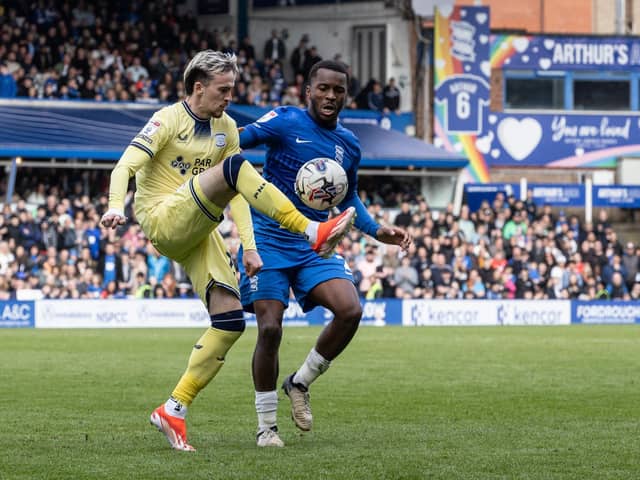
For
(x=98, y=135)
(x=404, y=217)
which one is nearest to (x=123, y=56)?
(x=98, y=135)

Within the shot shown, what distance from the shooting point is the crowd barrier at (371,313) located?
88.3ft

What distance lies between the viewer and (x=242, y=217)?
834 cm

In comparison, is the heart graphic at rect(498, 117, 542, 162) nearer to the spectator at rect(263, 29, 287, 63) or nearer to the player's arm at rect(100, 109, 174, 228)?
the spectator at rect(263, 29, 287, 63)

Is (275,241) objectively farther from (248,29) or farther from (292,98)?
(248,29)

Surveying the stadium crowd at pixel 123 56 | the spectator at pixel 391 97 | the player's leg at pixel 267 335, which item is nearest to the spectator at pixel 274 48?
the stadium crowd at pixel 123 56

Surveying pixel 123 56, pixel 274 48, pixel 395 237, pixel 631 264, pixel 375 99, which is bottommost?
pixel 631 264

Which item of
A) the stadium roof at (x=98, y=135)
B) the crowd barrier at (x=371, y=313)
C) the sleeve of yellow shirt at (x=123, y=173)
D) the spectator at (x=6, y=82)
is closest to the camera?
the sleeve of yellow shirt at (x=123, y=173)

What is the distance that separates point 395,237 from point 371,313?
20.1m

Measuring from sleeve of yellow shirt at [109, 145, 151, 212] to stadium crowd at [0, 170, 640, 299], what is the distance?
16293 mm

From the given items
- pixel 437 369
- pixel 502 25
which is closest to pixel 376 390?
pixel 437 369

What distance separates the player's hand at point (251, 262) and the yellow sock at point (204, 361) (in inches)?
30.4

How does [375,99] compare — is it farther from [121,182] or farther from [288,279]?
[121,182]

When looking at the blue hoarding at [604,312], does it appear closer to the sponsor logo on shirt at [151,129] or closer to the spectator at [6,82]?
the spectator at [6,82]

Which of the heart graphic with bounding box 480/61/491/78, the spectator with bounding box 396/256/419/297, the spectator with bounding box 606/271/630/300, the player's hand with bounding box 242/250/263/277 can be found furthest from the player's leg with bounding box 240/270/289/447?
the heart graphic with bounding box 480/61/491/78
